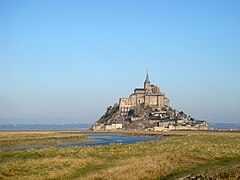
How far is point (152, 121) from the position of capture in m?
176

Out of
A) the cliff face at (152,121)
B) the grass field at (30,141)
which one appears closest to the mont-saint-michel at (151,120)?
the cliff face at (152,121)

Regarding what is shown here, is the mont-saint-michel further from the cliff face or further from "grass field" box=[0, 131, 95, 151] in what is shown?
"grass field" box=[0, 131, 95, 151]

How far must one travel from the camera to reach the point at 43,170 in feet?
85.0

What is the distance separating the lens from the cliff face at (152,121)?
544 feet

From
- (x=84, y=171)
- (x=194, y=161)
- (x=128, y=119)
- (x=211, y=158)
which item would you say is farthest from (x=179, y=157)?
(x=128, y=119)

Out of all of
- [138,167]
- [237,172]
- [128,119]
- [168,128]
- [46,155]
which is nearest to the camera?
[237,172]

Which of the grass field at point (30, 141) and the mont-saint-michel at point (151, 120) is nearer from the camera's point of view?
the grass field at point (30, 141)

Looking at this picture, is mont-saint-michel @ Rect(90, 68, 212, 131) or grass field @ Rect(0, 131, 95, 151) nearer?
grass field @ Rect(0, 131, 95, 151)

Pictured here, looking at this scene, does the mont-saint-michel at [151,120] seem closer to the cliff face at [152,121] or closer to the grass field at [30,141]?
the cliff face at [152,121]

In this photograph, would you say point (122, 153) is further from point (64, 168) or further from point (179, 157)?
point (64, 168)

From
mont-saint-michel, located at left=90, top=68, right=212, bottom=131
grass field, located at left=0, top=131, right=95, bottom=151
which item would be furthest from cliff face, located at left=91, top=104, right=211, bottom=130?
grass field, located at left=0, top=131, right=95, bottom=151

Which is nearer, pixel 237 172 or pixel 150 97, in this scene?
pixel 237 172

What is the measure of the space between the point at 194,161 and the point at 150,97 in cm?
16983

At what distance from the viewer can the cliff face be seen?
165875 millimetres
